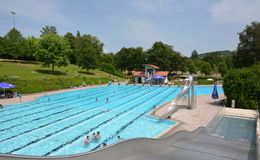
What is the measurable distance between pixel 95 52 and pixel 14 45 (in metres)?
25.2

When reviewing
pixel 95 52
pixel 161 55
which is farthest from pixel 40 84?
pixel 161 55

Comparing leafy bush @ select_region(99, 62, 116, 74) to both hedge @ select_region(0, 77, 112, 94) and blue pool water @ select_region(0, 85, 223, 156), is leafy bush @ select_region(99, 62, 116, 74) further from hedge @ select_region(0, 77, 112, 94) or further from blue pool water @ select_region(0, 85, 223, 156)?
blue pool water @ select_region(0, 85, 223, 156)

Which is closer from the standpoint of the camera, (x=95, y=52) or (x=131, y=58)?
(x=95, y=52)

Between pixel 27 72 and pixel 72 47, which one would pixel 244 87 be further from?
pixel 72 47

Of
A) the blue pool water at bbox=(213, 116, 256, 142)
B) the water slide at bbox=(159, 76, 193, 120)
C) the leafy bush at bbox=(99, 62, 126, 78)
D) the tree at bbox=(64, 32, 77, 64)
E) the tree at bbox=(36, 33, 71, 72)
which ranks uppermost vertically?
the tree at bbox=(64, 32, 77, 64)

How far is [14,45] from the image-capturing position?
50.2 meters

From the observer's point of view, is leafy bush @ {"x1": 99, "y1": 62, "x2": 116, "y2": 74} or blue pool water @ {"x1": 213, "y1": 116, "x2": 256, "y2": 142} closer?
blue pool water @ {"x1": 213, "y1": 116, "x2": 256, "y2": 142}

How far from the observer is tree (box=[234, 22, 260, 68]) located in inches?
1286

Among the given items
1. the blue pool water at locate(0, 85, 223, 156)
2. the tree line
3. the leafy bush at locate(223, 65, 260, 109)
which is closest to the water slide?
the blue pool water at locate(0, 85, 223, 156)

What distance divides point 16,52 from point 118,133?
176 feet

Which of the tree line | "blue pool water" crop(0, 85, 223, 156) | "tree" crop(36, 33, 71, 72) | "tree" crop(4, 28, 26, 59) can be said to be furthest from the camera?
"tree" crop(4, 28, 26, 59)

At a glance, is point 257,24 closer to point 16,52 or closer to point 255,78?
point 255,78

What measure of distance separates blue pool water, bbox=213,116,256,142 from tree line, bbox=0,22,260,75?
880 inches

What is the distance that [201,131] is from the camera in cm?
930
